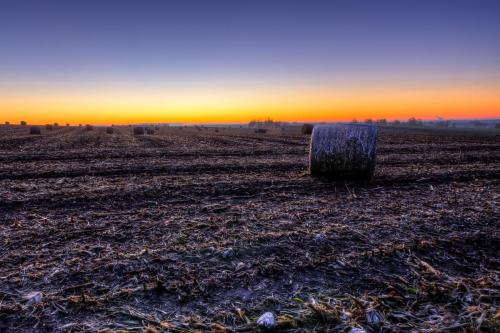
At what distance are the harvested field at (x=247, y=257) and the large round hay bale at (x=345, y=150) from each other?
764 mm

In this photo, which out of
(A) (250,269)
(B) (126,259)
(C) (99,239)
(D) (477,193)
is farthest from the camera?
(D) (477,193)

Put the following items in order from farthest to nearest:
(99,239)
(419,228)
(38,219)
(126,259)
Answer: (38,219) → (419,228) → (99,239) → (126,259)

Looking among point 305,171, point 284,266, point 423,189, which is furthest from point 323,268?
point 305,171

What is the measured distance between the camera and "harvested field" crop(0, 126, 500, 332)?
113 inches

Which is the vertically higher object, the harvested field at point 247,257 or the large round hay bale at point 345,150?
the large round hay bale at point 345,150

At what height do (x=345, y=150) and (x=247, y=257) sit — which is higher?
(x=345, y=150)

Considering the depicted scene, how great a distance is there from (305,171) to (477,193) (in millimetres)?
4382

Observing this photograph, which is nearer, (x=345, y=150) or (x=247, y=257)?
(x=247, y=257)

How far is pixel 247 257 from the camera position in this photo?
3990 millimetres

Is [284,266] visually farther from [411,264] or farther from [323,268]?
[411,264]

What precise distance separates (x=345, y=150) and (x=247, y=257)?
17.4ft

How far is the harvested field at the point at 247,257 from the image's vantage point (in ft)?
9.41

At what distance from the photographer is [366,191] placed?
7465 millimetres

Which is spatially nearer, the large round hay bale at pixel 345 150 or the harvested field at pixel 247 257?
the harvested field at pixel 247 257
